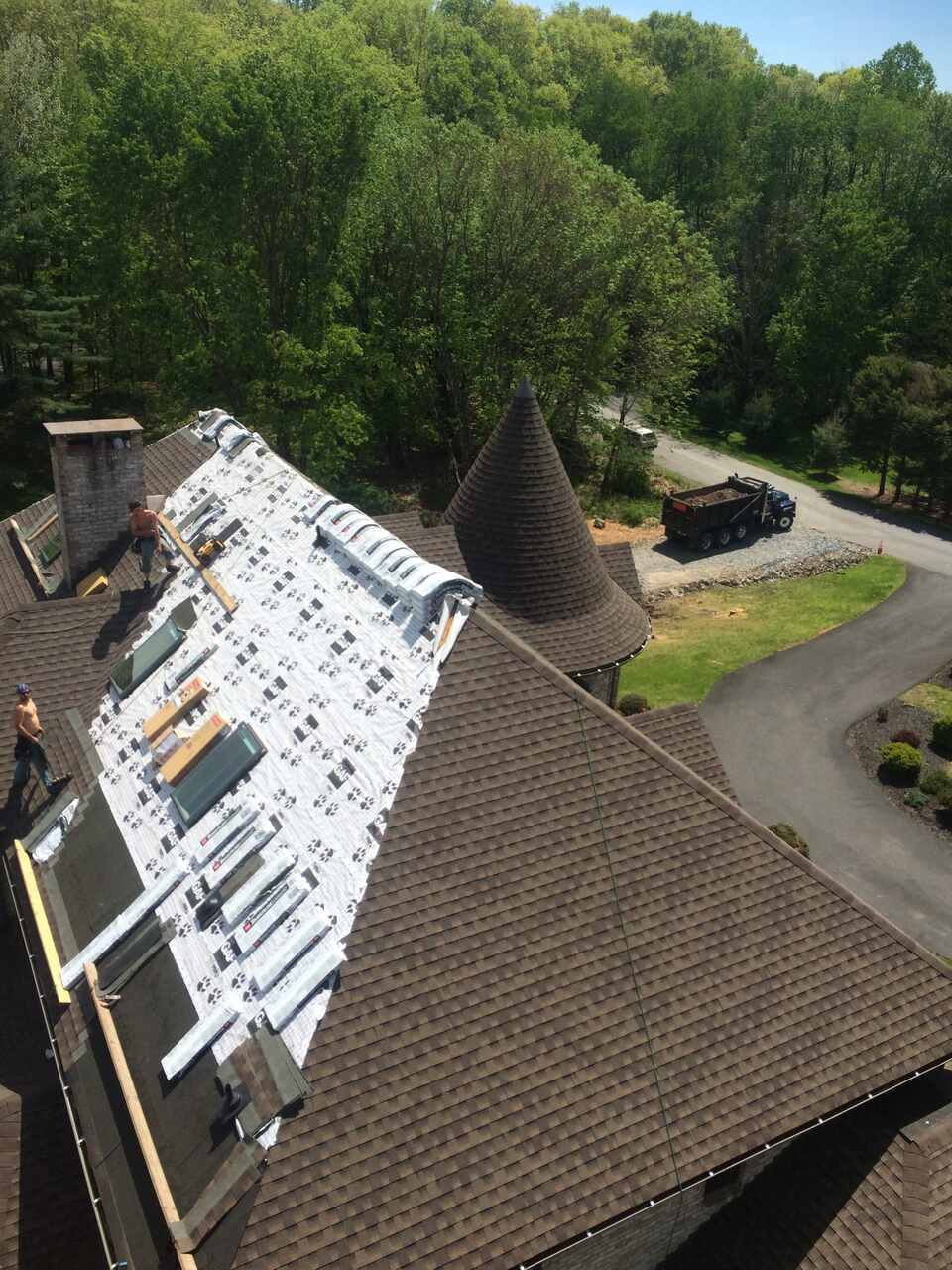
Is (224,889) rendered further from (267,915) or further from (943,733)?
(943,733)

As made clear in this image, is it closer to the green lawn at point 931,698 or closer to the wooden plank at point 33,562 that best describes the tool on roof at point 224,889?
the wooden plank at point 33,562

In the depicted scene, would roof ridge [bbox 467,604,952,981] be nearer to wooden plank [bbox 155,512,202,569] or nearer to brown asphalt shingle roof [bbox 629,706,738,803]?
brown asphalt shingle roof [bbox 629,706,738,803]

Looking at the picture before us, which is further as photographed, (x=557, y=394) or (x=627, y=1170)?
(x=557, y=394)

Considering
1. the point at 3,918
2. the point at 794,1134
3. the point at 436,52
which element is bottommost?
the point at 3,918

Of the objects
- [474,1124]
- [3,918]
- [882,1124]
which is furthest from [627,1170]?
[3,918]

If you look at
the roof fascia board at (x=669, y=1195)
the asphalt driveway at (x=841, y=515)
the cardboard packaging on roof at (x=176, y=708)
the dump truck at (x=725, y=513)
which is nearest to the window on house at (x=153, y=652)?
the cardboard packaging on roof at (x=176, y=708)

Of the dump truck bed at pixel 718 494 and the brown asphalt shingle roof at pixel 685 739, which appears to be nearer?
the brown asphalt shingle roof at pixel 685 739

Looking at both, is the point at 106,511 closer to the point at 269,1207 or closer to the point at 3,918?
the point at 3,918
